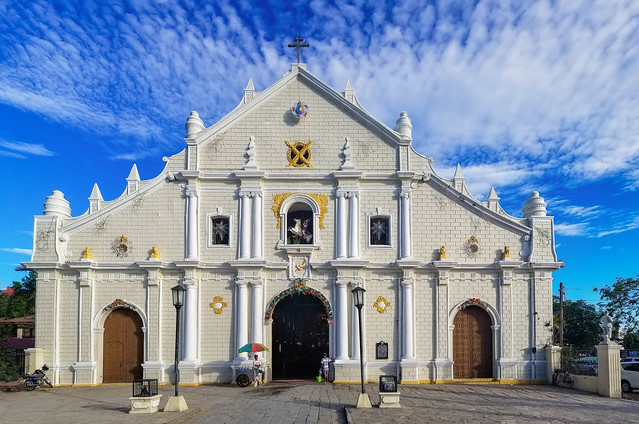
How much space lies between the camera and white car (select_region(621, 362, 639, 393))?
23266 mm

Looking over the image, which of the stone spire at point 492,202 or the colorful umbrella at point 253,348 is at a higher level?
the stone spire at point 492,202

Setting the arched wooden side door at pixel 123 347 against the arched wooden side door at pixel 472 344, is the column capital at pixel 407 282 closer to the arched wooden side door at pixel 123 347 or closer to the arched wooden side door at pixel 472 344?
the arched wooden side door at pixel 472 344

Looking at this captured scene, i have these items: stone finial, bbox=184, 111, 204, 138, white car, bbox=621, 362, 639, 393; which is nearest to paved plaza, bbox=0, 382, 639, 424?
white car, bbox=621, 362, 639, 393

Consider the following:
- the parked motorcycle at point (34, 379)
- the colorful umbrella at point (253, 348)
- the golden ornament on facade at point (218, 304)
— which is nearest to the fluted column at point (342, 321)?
the colorful umbrella at point (253, 348)

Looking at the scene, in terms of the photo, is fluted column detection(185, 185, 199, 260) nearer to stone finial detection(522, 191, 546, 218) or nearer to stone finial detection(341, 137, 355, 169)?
stone finial detection(341, 137, 355, 169)

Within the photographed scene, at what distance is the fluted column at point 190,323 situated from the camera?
76.6 feet

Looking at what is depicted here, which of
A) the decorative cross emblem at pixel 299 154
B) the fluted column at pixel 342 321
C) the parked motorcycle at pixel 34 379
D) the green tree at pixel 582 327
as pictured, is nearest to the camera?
the parked motorcycle at pixel 34 379

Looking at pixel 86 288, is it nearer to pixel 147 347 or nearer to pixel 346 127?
pixel 147 347

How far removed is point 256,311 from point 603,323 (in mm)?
13975

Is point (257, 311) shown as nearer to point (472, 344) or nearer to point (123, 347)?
point (123, 347)

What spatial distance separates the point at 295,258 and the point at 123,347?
8.49m

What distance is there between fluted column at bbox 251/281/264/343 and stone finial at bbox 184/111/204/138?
7.46 metres

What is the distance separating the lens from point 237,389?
71.7 feet

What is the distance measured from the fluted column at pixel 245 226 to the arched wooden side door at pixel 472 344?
32.1 ft
